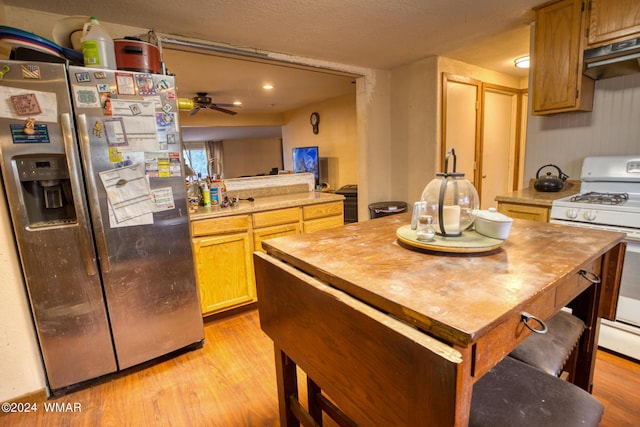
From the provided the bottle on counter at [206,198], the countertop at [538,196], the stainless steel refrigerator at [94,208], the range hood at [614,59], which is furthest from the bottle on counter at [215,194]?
the range hood at [614,59]

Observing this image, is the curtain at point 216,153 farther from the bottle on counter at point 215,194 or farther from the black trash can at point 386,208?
the bottle on counter at point 215,194

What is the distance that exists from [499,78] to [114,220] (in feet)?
14.8

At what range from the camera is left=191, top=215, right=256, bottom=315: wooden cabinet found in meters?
2.35

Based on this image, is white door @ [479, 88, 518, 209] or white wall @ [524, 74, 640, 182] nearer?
white wall @ [524, 74, 640, 182]

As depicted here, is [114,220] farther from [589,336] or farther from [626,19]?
[626,19]

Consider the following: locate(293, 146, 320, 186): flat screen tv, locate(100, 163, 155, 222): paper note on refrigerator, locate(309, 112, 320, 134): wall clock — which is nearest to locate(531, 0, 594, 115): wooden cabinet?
locate(100, 163, 155, 222): paper note on refrigerator

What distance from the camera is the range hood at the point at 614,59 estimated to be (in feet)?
6.27

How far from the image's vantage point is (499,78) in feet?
13.3

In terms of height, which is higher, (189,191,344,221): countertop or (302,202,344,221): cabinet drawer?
(189,191,344,221): countertop

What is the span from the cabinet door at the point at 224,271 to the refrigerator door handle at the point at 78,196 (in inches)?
26.2

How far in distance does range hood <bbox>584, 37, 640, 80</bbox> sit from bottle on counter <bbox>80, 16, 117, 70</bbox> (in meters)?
2.96

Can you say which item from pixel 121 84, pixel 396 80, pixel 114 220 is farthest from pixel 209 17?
pixel 396 80

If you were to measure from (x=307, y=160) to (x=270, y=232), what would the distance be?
11.7 feet

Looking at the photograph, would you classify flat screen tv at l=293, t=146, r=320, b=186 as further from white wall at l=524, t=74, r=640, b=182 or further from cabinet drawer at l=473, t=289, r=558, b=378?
cabinet drawer at l=473, t=289, r=558, b=378
